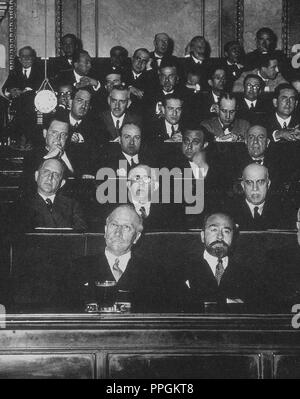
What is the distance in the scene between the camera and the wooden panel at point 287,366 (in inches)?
107

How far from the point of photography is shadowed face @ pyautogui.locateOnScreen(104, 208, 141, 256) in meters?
3.86

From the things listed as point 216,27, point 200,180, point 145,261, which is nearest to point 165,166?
point 200,180

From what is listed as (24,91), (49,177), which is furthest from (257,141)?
(24,91)

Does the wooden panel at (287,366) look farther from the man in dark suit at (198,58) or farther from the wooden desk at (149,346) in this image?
the man in dark suit at (198,58)

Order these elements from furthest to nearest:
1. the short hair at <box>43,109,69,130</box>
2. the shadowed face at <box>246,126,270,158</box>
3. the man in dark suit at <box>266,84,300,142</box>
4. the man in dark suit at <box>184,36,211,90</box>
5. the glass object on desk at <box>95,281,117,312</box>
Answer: the man in dark suit at <box>184,36,211,90</box> < the man in dark suit at <box>266,84,300,142</box> < the short hair at <box>43,109,69,130</box> < the shadowed face at <box>246,126,270,158</box> < the glass object on desk at <box>95,281,117,312</box>

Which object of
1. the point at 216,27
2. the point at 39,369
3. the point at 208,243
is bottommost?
the point at 39,369

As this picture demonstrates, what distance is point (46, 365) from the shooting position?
8.96 feet

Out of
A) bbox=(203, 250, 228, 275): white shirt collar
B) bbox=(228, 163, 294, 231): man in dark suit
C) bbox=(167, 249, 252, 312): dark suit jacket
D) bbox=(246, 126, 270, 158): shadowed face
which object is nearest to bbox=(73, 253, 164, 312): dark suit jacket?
bbox=(167, 249, 252, 312): dark suit jacket

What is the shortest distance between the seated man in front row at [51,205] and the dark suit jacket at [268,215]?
1263 mm

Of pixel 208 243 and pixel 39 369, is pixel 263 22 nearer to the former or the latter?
pixel 208 243

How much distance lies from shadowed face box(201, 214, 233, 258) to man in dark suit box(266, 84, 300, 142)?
2911mm

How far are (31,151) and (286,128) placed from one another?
111 inches

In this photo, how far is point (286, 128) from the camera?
6.82m

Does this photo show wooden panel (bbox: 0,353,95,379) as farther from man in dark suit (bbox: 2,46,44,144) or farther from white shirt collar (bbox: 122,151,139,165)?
man in dark suit (bbox: 2,46,44,144)
